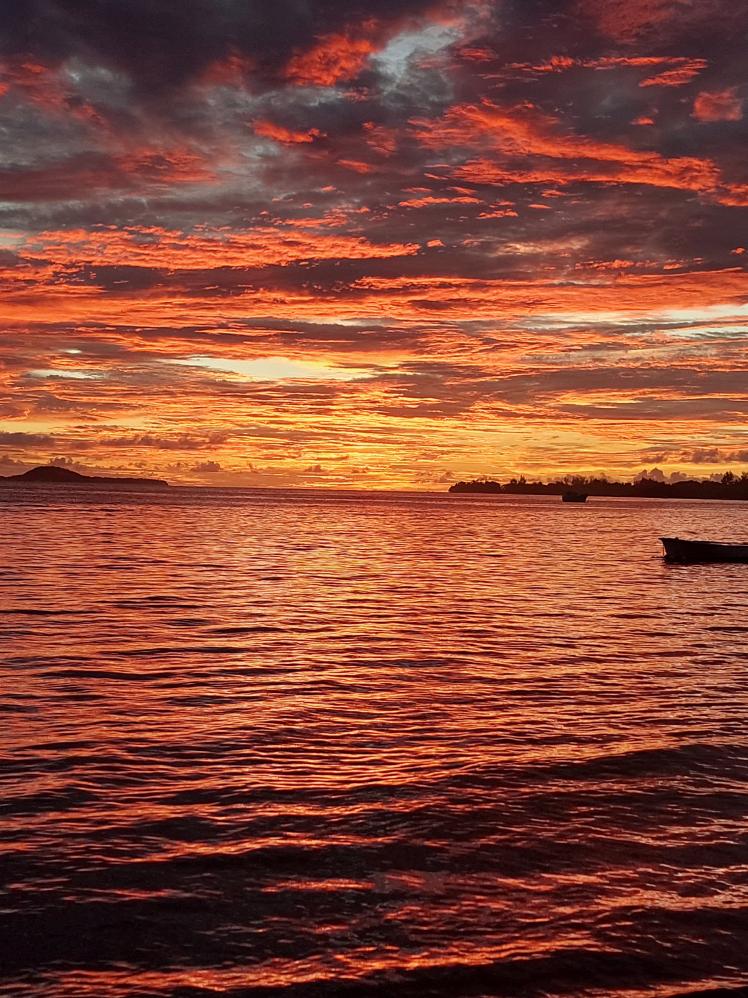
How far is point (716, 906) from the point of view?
9734 millimetres

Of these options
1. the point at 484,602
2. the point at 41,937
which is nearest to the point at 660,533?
the point at 484,602

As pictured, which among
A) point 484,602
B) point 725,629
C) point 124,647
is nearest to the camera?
point 124,647

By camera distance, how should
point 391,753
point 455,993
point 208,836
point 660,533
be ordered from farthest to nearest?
point 660,533 → point 391,753 → point 208,836 → point 455,993

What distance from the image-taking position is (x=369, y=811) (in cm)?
1244

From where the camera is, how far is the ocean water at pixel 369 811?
8531 millimetres

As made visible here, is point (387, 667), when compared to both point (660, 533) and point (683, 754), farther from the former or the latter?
point (660, 533)

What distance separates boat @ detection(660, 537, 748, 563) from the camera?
6303cm

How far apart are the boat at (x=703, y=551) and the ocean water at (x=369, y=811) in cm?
3440

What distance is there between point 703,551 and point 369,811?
55497mm

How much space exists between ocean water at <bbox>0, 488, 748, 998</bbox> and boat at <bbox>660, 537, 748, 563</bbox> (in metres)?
34.4

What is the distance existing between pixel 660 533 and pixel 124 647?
10101 centimetres

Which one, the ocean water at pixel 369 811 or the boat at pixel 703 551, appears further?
the boat at pixel 703 551

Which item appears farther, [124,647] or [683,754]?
[124,647]

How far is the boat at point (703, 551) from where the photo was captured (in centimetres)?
6303
